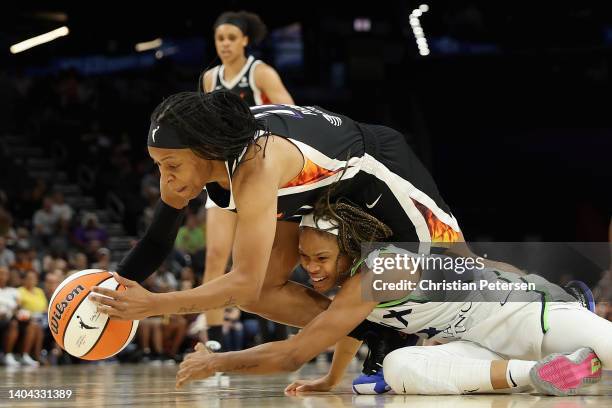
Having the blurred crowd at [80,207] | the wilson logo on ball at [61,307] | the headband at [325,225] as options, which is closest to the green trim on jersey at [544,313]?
the headband at [325,225]

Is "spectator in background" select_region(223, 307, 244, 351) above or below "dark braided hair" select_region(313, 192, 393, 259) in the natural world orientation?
below

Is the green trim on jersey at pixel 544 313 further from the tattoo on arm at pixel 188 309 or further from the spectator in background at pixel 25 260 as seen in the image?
the spectator in background at pixel 25 260

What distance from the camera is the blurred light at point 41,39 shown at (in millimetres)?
15523

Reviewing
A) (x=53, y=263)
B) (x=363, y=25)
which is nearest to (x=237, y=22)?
(x=53, y=263)

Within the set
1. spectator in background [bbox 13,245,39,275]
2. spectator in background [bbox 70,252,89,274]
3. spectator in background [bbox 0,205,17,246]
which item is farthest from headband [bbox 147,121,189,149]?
spectator in background [bbox 0,205,17,246]

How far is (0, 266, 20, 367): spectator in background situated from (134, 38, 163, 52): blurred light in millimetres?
9891

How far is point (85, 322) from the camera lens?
324cm

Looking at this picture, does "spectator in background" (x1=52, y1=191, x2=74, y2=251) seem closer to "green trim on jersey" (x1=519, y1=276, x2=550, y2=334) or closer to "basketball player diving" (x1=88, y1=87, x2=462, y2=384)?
"basketball player diving" (x1=88, y1=87, x2=462, y2=384)

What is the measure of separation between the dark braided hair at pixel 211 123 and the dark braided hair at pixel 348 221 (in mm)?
390

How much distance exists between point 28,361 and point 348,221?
5040 millimetres

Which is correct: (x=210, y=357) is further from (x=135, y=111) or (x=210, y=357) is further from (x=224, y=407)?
(x=135, y=111)

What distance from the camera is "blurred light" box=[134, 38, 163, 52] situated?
57.7ft

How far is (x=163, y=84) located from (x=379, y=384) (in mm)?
11736

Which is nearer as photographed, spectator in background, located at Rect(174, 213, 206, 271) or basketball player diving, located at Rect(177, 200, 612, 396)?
basketball player diving, located at Rect(177, 200, 612, 396)
